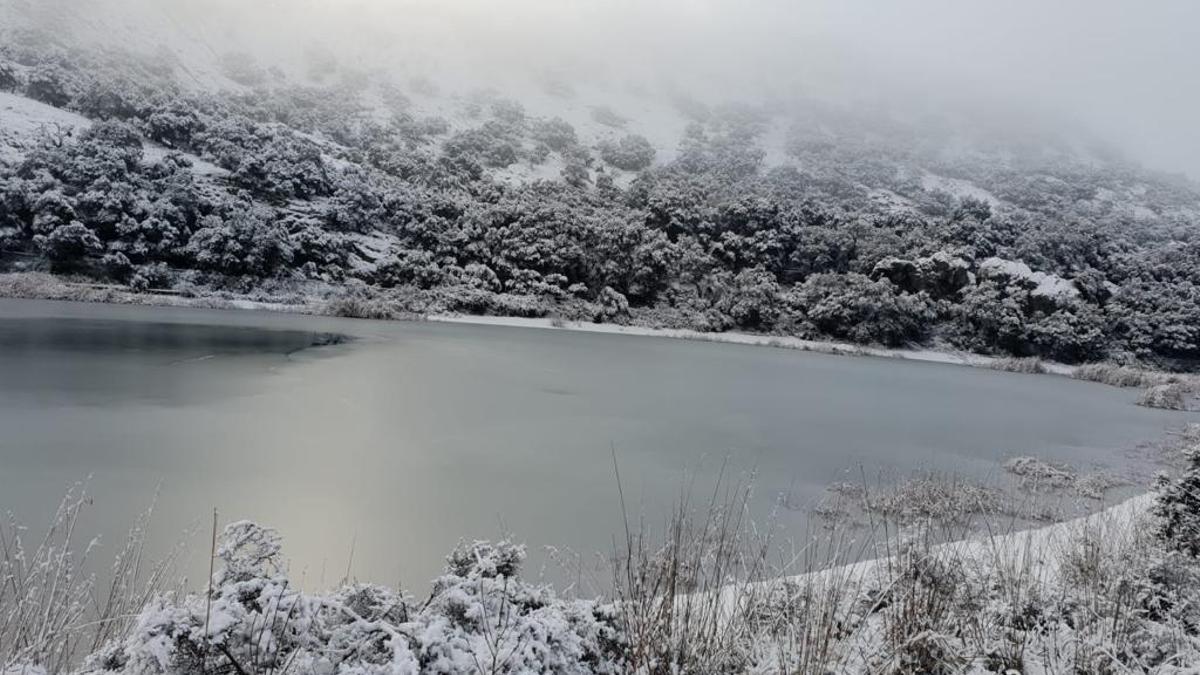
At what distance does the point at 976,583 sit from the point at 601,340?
17.3 metres

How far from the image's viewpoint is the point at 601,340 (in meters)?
19.9

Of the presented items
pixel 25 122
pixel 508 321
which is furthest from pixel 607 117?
pixel 25 122

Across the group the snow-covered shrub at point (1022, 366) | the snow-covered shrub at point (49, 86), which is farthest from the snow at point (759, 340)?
the snow-covered shrub at point (49, 86)

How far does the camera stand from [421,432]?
7.34 metres

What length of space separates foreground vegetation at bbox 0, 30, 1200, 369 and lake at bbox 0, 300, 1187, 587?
5.26 metres

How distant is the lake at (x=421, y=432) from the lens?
4602 millimetres

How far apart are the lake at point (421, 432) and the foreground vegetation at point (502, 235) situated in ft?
17.3

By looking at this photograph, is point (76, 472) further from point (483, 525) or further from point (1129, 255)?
point (1129, 255)

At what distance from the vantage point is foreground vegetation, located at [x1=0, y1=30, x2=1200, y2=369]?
2009 cm

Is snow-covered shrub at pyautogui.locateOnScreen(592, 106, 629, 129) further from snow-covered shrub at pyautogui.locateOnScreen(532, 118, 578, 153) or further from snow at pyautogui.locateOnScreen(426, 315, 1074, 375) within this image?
snow at pyautogui.locateOnScreen(426, 315, 1074, 375)

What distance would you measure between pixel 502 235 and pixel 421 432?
19362mm

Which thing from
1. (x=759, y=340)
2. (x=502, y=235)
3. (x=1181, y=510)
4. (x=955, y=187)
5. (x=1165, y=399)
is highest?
(x=955, y=187)

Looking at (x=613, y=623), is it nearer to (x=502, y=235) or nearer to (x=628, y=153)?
(x=502, y=235)

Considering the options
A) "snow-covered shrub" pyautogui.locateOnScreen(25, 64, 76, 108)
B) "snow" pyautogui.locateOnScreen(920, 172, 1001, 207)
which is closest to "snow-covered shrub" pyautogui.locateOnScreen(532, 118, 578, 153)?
"snow-covered shrub" pyautogui.locateOnScreen(25, 64, 76, 108)
